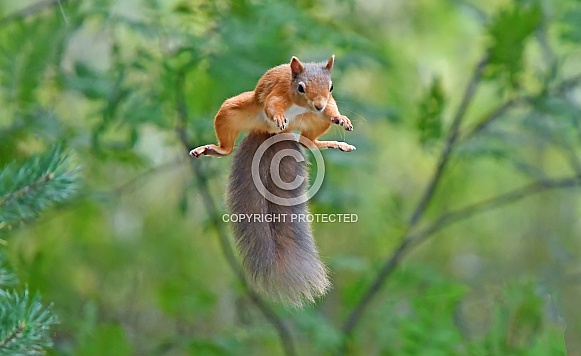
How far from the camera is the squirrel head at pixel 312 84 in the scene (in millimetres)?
428

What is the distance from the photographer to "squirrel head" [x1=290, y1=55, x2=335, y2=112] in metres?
0.43

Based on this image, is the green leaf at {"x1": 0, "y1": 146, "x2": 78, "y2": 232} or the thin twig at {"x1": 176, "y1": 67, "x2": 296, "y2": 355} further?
the thin twig at {"x1": 176, "y1": 67, "x2": 296, "y2": 355}

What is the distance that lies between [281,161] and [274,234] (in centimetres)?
5

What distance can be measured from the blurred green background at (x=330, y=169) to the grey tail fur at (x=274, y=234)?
0.16 ft

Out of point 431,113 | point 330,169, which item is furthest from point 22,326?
point 330,169

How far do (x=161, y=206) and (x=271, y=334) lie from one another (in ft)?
2.45

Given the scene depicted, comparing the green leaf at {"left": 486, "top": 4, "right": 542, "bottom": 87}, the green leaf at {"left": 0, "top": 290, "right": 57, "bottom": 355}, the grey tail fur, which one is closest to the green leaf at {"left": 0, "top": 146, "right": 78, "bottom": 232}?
the green leaf at {"left": 0, "top": 290, "right": 57, "bottom": 355}

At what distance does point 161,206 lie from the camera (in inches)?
94.2

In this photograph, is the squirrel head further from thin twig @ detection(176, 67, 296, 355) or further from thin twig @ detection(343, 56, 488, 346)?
thin twig @ detection(343, 56, 488, 346)

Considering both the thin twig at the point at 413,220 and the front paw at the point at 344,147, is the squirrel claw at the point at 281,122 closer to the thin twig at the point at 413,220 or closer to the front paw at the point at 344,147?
the front paw at the point at 344,147

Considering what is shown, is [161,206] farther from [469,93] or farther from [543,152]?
[543,152]

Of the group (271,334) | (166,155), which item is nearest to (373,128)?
(166,155)

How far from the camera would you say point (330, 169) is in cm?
189

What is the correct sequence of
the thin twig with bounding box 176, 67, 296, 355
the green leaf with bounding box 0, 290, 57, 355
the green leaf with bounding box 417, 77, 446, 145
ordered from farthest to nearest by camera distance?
the thin twig with bounding box 176, 67, 296, 355, the green leaf with bounding box 417, 77, 446, 145, the green leaf with bounding box 0, 290, 57, 355
